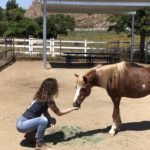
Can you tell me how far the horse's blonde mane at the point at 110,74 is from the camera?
703 centimetres

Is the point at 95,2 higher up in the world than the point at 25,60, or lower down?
higher up

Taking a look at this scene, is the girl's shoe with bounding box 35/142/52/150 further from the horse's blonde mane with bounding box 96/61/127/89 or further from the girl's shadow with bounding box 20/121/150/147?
the horse's blonde mane with bounding box 96/61/127/89

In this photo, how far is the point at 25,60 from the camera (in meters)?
23.5

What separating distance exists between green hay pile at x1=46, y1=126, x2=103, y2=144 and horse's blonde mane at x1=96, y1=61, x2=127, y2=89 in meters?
0.84

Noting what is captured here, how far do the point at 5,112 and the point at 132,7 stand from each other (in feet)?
44.1

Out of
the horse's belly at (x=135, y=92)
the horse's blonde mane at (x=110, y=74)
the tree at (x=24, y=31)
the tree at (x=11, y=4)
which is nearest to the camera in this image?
the horse's blonde mane at (x=110, y=74)

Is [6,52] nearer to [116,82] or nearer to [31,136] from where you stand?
[116,82]

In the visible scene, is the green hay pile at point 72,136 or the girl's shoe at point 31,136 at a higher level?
the girl's shoe at point 31,136

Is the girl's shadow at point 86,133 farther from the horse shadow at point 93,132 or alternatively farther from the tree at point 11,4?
the tree at point 11,4

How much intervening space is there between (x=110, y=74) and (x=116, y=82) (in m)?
0.21

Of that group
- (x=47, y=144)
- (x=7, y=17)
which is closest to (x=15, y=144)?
(x=47, y=144)

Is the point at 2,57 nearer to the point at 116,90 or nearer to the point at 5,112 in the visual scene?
the point at 5,112

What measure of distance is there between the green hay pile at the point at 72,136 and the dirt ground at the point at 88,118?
0.16ft

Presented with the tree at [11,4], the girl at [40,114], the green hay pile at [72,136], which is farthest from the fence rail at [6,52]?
the tree at [11,4]
